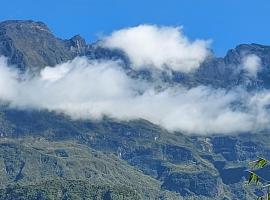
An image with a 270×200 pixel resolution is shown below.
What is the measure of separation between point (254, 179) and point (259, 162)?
0.82 m

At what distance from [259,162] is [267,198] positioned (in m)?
1.56

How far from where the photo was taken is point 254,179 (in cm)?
2856

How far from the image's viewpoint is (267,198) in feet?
93.5

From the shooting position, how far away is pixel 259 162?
92.5ft

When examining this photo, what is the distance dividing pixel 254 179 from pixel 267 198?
921 mm
